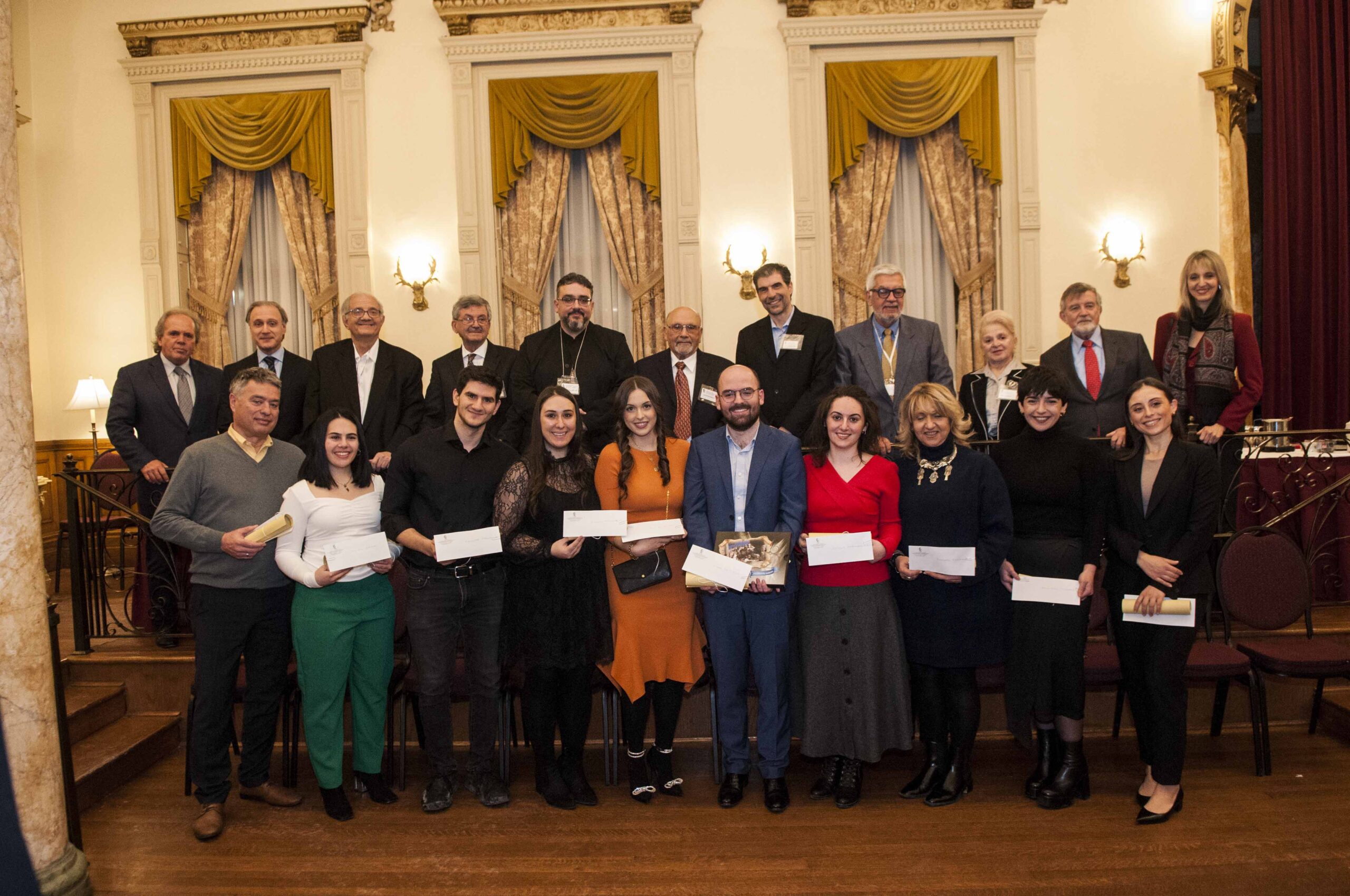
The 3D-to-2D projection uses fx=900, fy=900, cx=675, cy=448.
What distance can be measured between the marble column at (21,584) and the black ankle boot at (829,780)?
7.97 feet

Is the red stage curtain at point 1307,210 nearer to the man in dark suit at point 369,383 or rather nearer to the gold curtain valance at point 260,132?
the man in dark suit at point 369,383

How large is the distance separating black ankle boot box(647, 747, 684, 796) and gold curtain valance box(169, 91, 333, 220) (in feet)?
19.6

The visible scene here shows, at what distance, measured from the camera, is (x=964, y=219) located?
297 inches

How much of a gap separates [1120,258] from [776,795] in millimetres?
5772

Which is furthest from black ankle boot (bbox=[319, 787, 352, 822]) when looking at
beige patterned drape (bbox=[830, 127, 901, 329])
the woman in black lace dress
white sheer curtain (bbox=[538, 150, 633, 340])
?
beige patterned drape (bbox=[830, 127, 901, 329])

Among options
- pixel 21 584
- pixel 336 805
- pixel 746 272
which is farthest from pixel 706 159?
pixel 21 584

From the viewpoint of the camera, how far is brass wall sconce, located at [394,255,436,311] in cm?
745

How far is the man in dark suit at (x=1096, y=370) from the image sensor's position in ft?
14.2

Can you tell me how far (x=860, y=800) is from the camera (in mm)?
3510

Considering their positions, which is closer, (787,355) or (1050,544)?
(1050,544)

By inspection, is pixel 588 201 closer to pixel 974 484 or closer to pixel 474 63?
pixel 474 63

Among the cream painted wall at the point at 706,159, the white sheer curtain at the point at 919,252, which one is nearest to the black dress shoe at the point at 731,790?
the cream painted wall at the point at 706,159

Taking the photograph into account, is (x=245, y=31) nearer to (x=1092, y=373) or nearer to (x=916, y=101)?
(x=916, y=101)

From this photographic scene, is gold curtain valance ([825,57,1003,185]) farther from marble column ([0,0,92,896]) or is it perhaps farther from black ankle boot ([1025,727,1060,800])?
marble column ([0,0,92,896])
